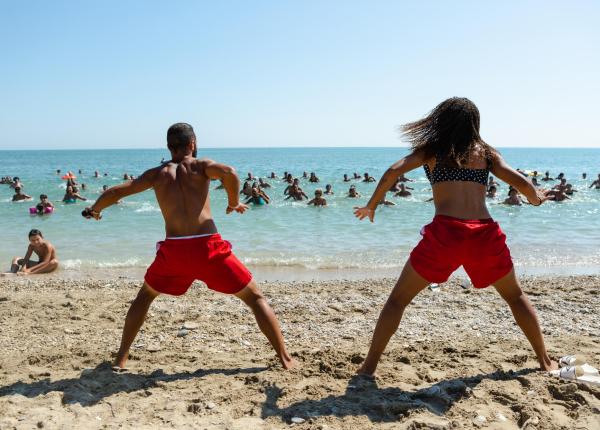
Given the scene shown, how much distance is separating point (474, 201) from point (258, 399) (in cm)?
189

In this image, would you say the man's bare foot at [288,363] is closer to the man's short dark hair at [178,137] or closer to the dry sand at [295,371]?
the dry sand at [295,371]

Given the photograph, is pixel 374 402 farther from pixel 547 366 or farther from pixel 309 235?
pixel 309 235

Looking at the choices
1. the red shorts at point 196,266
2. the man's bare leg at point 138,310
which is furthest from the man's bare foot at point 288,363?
the man's bare leg at point 138,310

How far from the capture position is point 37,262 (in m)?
9.28

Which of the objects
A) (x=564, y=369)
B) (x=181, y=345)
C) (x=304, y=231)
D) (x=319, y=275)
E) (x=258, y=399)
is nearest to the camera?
(x=258, y=399)

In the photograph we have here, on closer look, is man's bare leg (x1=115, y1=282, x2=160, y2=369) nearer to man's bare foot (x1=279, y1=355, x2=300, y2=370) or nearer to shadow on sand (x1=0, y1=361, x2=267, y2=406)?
shadow on sand (x1=0, y1=361, x2=267, y2=406)

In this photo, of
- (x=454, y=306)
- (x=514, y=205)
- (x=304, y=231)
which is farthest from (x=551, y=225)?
(x=454, y=306)

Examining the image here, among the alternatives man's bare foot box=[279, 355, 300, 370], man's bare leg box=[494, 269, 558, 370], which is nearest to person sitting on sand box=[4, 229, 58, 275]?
man's bare foot box=[279, 355, 300, 370]

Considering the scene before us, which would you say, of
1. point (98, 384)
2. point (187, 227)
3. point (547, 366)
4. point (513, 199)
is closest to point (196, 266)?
point (187, 227)

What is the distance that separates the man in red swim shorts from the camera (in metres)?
3.60

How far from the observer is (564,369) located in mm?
3750

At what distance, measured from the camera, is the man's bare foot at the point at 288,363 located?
3.95m

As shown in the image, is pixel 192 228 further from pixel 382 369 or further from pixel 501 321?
pixel 501 321

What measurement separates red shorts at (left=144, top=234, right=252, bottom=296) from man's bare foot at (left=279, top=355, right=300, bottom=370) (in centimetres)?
69
